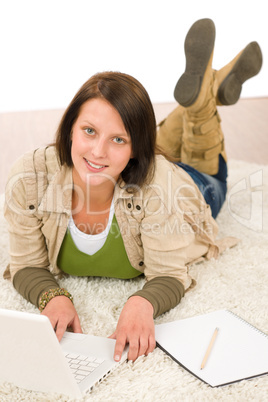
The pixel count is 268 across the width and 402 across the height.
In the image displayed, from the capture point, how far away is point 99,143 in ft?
3.96

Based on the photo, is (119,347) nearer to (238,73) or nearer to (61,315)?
(61,315)

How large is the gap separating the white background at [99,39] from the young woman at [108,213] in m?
2.49

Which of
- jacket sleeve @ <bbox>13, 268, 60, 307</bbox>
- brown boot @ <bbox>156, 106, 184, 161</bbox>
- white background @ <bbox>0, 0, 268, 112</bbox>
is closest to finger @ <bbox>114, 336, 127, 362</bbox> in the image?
jacket sleeve @ <bbox>13, 268, 60, 307</bbox>

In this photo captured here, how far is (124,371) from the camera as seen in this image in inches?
43.4

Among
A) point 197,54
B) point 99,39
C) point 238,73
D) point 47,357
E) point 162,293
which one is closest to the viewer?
point 47,357

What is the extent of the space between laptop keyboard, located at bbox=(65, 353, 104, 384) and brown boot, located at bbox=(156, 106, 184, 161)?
3.55 feet

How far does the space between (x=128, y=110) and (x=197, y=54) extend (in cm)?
73

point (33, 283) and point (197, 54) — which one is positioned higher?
point (197, 54)

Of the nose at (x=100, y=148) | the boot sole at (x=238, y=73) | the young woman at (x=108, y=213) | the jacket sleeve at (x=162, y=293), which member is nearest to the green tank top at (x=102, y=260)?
the young woman at (x=108, y=213)

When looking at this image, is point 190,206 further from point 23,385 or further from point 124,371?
point 23,385

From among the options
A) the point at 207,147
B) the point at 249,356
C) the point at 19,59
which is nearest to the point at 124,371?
the point at 249,356

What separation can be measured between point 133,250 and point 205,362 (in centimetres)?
40

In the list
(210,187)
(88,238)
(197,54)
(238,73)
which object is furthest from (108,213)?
(238,73)

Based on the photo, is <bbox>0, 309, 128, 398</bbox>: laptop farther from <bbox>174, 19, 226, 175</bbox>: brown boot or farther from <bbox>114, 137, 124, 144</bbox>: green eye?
<bbox>174, 19, 226, 175</bbox>: brown boot
